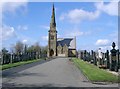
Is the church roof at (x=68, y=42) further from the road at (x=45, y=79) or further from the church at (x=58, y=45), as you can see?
the road at (x=45, y=79)

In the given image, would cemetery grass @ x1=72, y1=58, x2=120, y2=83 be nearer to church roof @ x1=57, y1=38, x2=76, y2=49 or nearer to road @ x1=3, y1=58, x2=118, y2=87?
road @ x1=3, y1=58, x2=118, y2=87

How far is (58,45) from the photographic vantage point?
462ft

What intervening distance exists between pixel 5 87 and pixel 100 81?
6.10 m

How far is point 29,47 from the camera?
422ft

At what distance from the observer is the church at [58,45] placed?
136625 mm

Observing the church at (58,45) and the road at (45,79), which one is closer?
the road at (45,79)

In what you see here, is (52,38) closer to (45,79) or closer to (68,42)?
(68,42)

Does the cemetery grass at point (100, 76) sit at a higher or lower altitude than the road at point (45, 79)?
higher

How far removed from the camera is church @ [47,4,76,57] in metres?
137

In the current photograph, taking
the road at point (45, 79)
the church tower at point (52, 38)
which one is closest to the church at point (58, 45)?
the church tower at point (52, 38)

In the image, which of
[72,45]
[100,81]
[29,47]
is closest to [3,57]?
[100,81]

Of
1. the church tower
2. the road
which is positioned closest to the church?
the church tower

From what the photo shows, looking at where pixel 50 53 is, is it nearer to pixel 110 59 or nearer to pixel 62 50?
pixel 62 50

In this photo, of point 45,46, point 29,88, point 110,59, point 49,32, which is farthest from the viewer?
point 45,46
